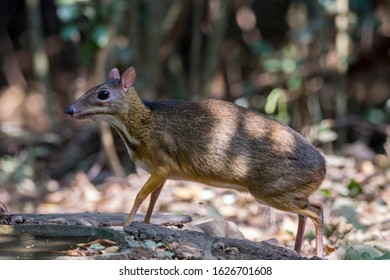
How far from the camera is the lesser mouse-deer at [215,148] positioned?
22.0 feet

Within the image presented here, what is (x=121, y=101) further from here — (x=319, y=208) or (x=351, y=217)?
(x=351, y=217)

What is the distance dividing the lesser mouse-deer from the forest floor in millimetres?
673

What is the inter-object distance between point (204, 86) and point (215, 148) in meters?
7.33

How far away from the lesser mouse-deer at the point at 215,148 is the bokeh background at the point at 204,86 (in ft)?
4.19

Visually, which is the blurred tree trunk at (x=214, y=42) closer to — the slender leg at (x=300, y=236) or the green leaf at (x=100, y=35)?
the green leaf at (x=100, y=35)

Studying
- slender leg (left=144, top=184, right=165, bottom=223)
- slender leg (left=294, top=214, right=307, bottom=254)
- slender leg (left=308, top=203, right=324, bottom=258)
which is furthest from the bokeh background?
slender leg (left=144, top=184, right=165, bottom=223)

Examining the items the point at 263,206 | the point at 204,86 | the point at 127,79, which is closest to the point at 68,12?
the point at 204,86

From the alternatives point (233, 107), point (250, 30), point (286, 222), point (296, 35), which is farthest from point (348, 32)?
point (233, 107)

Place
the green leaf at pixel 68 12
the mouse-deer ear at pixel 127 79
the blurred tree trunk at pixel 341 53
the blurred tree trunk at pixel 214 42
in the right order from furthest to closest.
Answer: the blurred tree trunk at pixel 214 42, the blurred tree trunk at pixel 341 53, the green leaf at pixel 68 12, the mouse-deer ear at pixel 127 79

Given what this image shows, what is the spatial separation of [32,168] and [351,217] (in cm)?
566

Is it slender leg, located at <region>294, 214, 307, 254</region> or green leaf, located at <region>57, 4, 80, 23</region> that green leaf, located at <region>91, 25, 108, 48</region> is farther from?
slender leg, located at <region>294, 214, 307, 254</region>

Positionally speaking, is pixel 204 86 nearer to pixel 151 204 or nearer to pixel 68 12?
pixel 68 12

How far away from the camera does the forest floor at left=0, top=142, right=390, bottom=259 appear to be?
8188 millimetres

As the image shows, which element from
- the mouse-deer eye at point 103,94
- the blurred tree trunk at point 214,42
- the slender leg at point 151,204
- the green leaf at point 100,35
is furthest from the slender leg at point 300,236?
the blurred tree trunk at point 214,42
